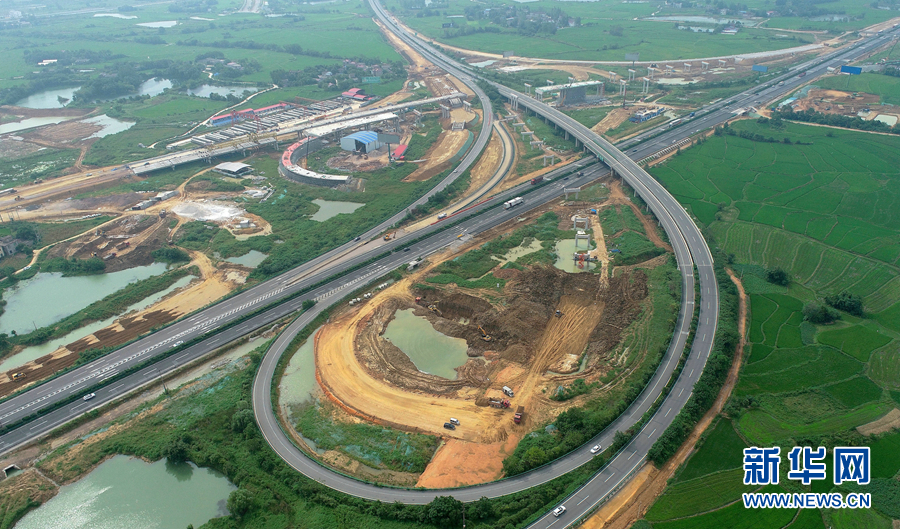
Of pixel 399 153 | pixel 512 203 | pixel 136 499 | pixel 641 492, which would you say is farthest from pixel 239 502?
pixel 399 153

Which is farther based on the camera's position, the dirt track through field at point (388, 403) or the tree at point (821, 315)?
the tree at point (821, 315)

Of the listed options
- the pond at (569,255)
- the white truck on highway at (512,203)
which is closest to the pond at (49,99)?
the white truck on highway at (512,203)

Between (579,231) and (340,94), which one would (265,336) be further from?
(340,94)

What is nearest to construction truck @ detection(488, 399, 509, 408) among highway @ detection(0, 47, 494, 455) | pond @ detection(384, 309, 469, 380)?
pond @ detection(384, 309, 469, 380)

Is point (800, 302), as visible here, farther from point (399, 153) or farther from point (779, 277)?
A: point (399, 153)

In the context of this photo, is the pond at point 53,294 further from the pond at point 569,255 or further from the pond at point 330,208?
the pond at point 569,255

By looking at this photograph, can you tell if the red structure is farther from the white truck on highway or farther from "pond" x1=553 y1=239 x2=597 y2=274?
"pond" x1=553 y1=239 x2=597 y2=274
